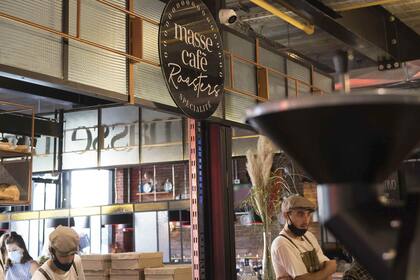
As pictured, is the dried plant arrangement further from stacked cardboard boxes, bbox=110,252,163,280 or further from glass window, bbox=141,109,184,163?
glass window, bbox=141,109,184,163

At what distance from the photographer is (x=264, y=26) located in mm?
7605

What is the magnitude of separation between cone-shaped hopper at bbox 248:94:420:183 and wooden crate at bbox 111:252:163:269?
13.9ft

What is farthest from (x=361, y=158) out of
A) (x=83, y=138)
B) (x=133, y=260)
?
(x=83, y=138)

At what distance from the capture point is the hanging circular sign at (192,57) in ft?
14.2

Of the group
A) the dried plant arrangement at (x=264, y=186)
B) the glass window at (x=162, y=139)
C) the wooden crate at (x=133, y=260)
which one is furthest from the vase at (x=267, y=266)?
the glass window at (x=162, y=139)

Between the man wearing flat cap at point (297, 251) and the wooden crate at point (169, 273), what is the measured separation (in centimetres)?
140

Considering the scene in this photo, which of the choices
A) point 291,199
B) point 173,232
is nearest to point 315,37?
point 291,199

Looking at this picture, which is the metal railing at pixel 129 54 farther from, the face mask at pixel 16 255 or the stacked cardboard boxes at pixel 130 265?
the face mask at pixel 16 255

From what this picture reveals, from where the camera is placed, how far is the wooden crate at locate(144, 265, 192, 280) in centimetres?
491

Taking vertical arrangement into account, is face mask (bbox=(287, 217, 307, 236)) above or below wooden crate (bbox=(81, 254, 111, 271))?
above

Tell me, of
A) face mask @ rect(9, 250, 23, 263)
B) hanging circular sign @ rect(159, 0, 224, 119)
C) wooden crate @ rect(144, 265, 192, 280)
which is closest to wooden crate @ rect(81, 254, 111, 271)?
wooden crate @ rect(144, 265, 192, 280)

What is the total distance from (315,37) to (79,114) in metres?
4.49

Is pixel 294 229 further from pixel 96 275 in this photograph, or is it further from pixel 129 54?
pixel 96 275

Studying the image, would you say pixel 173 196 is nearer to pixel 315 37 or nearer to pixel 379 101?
pixel 315 37
